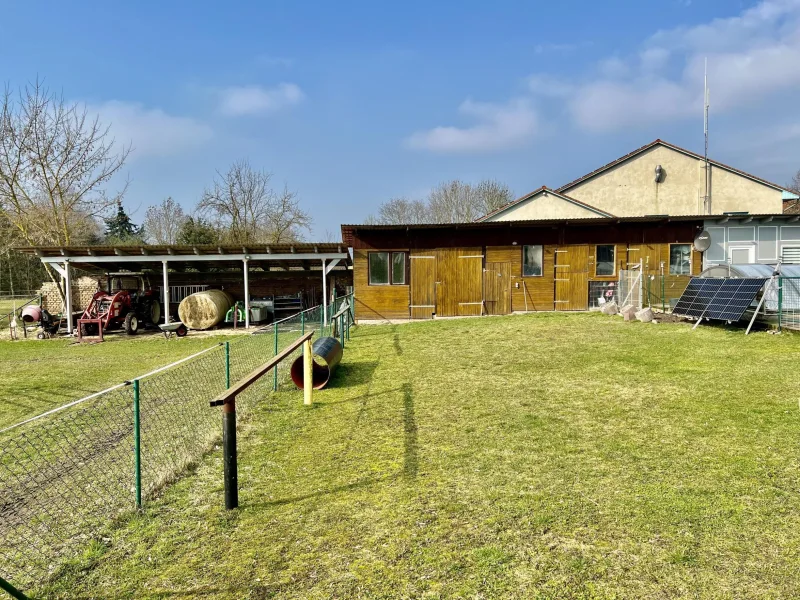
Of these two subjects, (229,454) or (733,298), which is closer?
(229,454)

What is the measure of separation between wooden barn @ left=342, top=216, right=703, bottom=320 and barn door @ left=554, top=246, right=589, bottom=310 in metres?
0.04

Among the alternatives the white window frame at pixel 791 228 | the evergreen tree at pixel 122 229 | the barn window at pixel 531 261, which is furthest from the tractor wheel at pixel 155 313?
the evergreen tree at pixel 122 229

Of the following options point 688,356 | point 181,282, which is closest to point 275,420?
point 688,356

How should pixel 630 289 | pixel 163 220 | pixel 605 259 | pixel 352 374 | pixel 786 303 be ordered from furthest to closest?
pixel 163 220 < pixel 605 259 < pixel 630 289 < pixel 786 303 < pixel 352 374

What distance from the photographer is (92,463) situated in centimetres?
488

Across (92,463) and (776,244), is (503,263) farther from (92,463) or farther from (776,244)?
(92,463)

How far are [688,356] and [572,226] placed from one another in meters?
9.02

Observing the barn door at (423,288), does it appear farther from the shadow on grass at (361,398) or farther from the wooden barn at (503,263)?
the shadow on grass at (361,398)

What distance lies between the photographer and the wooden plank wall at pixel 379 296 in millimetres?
16938

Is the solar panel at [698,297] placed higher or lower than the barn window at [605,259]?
lower

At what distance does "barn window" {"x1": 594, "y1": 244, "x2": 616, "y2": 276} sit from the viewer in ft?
54.9

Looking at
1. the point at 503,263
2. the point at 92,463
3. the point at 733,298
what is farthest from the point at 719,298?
the point at 92,463

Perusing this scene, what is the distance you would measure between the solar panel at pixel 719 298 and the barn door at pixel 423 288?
7592 mm

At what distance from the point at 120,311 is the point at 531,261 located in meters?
15.1
